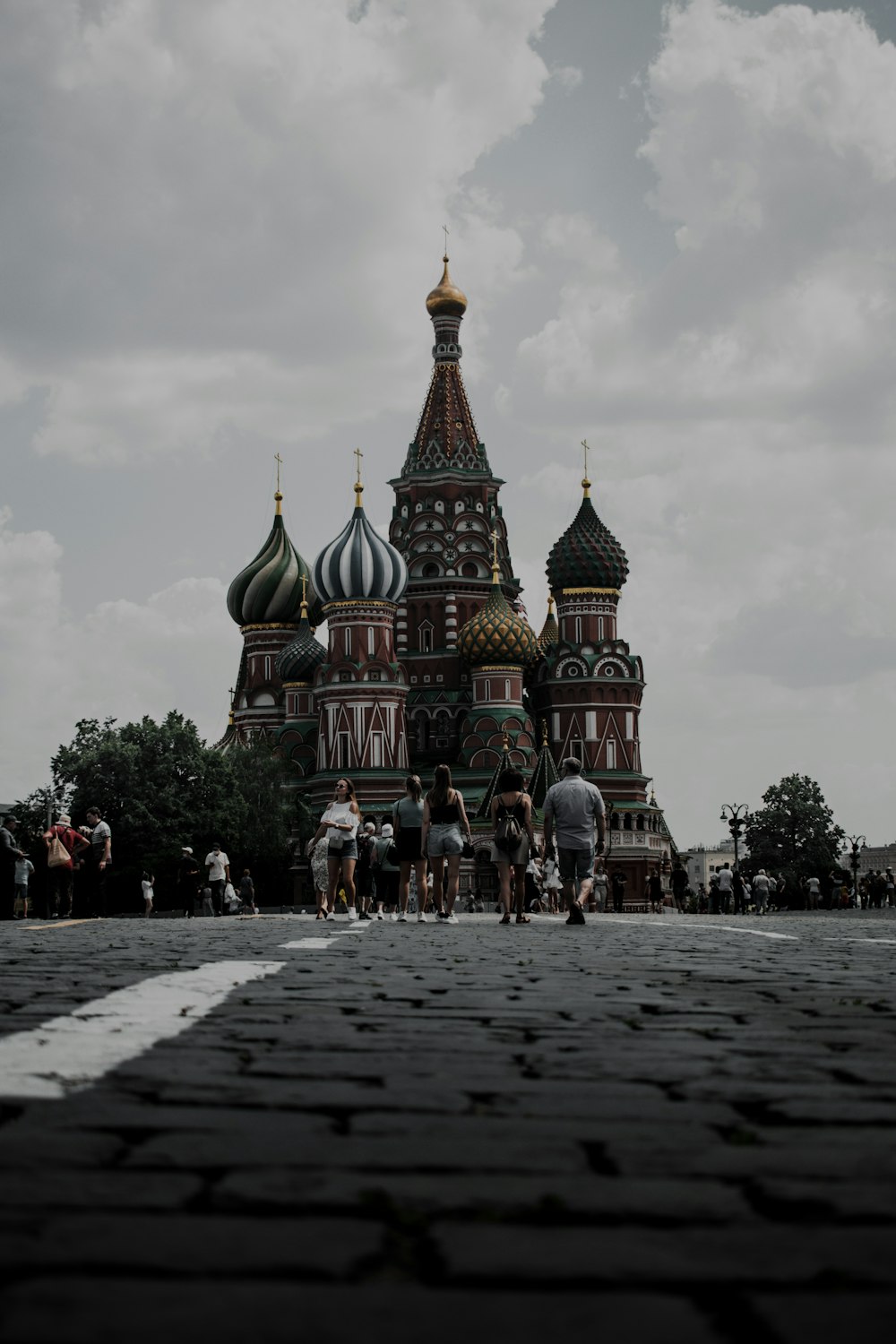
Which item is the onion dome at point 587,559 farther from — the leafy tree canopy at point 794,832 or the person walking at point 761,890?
the person walking at point 761,890

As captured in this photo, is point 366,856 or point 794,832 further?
point 794,832

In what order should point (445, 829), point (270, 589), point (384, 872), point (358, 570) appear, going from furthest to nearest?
point (270, 589) < point (358, 570) < point (384, 872) < point (445, 829)

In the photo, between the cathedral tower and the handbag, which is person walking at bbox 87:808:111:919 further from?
the cathedral tower

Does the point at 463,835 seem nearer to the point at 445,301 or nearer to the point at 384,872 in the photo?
the point at 384,872

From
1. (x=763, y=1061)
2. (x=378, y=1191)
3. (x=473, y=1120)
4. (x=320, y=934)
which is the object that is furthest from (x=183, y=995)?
(x=320, y=934)

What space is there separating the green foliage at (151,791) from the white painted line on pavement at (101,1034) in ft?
199

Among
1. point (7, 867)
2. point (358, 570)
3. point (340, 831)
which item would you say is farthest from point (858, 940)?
point (358, 570)

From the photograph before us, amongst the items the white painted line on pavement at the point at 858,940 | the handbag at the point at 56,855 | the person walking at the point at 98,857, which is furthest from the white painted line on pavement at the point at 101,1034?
the person walking at the point at 98,857

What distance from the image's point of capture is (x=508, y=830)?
751 inches

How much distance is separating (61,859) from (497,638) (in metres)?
61.7

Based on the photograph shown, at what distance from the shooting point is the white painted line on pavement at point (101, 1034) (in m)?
4.56

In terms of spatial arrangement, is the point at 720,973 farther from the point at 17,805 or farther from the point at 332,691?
the point at 332,691

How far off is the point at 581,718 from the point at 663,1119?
294 ft

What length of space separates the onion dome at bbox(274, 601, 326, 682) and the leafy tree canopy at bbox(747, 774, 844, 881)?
33649 millimetres
